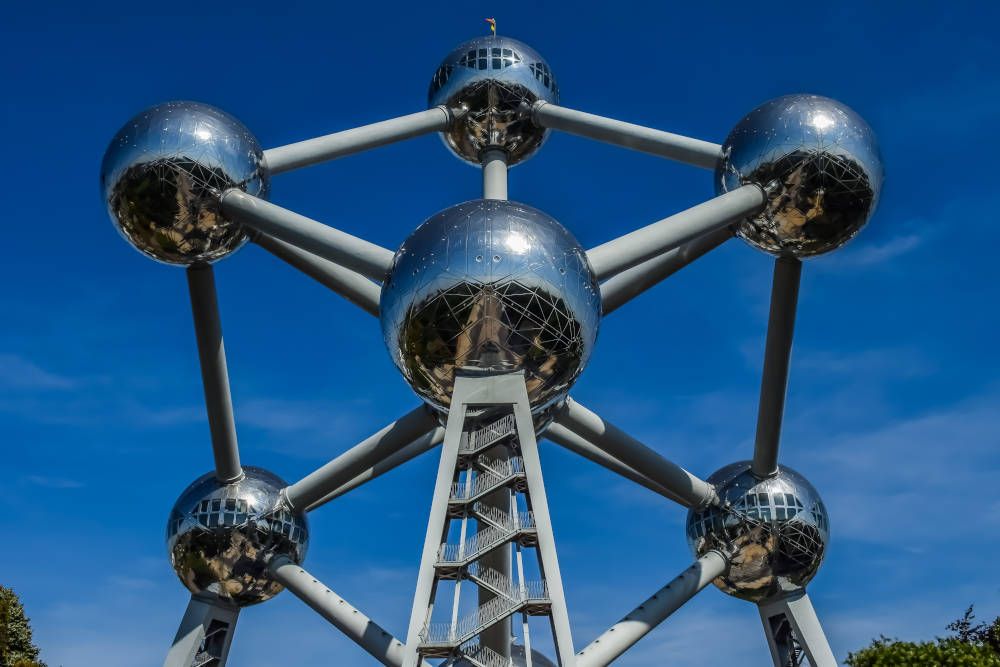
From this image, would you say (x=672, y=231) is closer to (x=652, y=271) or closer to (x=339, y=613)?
(x=652, y=271)

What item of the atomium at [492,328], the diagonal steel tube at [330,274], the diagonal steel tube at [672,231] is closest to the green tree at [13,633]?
the atomium at [492,328]

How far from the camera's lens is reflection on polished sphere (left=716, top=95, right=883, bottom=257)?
17156mm

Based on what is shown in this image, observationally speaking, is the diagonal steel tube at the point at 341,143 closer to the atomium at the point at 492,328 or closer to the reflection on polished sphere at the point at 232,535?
the atomium at the point at 492,328

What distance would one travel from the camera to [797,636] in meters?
20.1

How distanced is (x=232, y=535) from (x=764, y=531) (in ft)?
29.5

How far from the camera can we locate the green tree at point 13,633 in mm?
32375

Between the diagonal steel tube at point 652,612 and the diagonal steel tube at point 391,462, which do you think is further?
the diagonal steel tube at point 391,462

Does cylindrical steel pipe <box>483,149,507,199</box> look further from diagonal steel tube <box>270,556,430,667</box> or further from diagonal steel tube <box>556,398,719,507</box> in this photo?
diagonal steel tube <box>270,556,430,667</box>

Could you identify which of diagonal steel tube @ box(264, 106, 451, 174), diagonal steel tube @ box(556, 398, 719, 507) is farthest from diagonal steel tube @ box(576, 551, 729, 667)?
diagonal steel tube @ box(264, 106, 451, 174)

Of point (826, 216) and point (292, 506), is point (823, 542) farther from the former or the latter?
point (292, 506)

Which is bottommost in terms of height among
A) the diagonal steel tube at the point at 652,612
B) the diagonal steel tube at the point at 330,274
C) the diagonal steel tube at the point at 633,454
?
the diagonal steel tube at the point at 652,612

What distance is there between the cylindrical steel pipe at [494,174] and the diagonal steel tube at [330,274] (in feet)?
12.0

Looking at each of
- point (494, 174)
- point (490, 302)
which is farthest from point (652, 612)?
point (494, 174)

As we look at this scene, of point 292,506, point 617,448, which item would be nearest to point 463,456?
point 617,448
